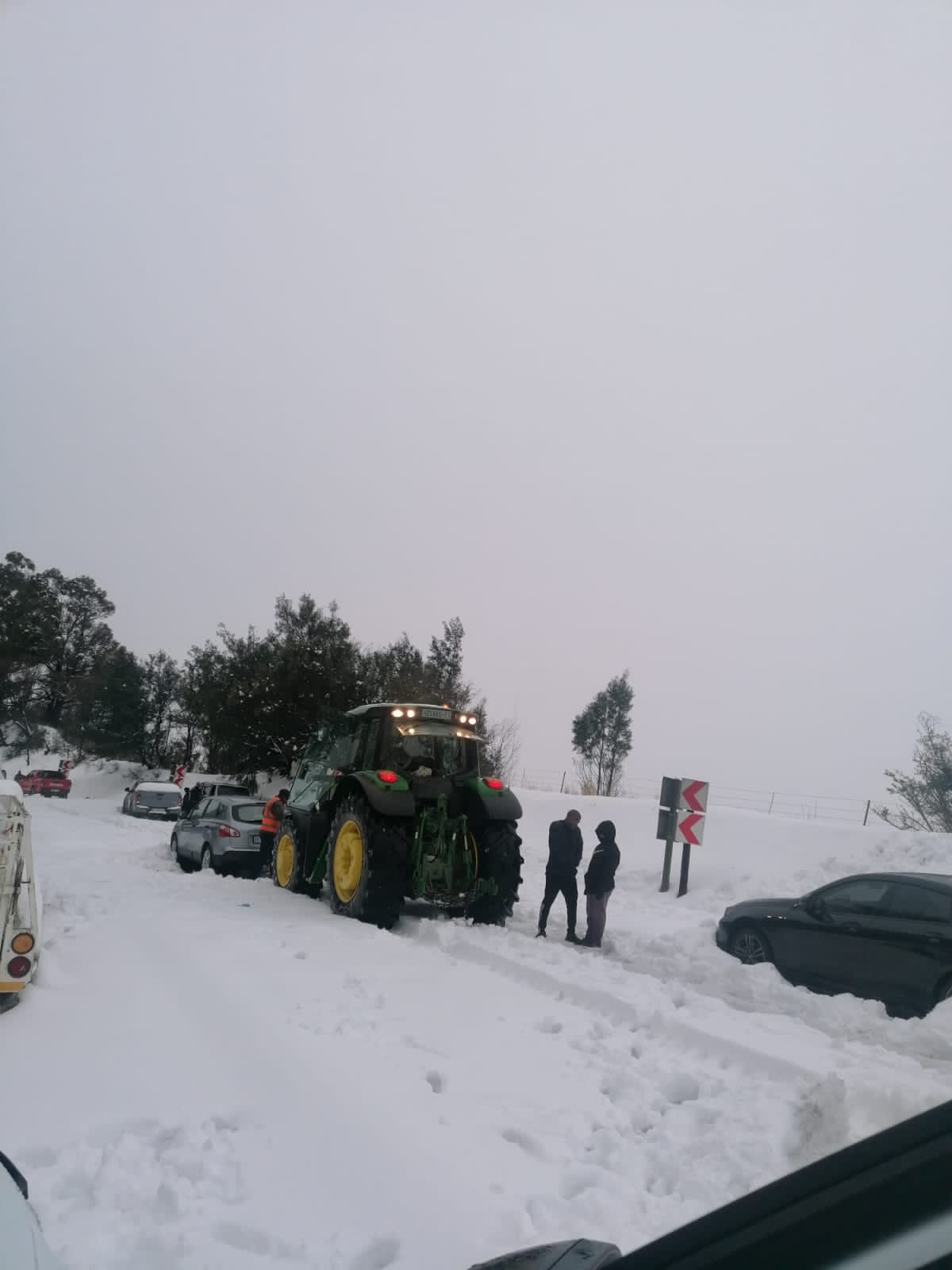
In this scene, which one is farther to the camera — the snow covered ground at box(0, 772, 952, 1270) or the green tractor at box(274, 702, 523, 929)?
the green tractor at box(274, 702, 523, 929)

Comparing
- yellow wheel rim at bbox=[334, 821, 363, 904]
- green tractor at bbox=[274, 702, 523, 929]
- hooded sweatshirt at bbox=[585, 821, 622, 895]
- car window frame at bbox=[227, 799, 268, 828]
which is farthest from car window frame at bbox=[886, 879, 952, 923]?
car window frame at bbox=[227, 799, 268, 828]

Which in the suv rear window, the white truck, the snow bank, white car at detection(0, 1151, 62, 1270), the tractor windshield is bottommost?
the suv rear window

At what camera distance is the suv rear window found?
15.5 metres

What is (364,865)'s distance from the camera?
9.78m

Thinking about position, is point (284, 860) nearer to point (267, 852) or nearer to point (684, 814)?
point (267, 852)

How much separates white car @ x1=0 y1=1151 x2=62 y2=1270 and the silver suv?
42.6 feet

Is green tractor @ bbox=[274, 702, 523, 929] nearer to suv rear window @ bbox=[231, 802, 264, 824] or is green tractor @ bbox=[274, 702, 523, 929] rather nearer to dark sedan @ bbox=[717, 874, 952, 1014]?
dark sedan @ bbox=[717, 874, 952, 1014]

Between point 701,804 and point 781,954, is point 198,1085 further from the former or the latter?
point 701,804

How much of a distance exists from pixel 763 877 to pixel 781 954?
570cm

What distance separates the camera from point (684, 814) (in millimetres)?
14336

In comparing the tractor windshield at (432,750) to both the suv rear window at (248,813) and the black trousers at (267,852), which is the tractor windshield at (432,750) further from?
the suv rear window at (248,813)

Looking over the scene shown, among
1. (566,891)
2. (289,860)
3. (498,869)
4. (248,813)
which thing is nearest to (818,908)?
(566,891)

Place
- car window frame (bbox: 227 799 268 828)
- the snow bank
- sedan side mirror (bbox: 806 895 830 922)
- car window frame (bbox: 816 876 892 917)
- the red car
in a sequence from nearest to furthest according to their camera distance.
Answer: the snow bank
car window frame (bbox: 816 876 892 917)
sedan side mirror (bbox: 806 895 830 922)
car window frame (bbox: 227 799 268 828)
the red car

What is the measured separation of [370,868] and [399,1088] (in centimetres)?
487
